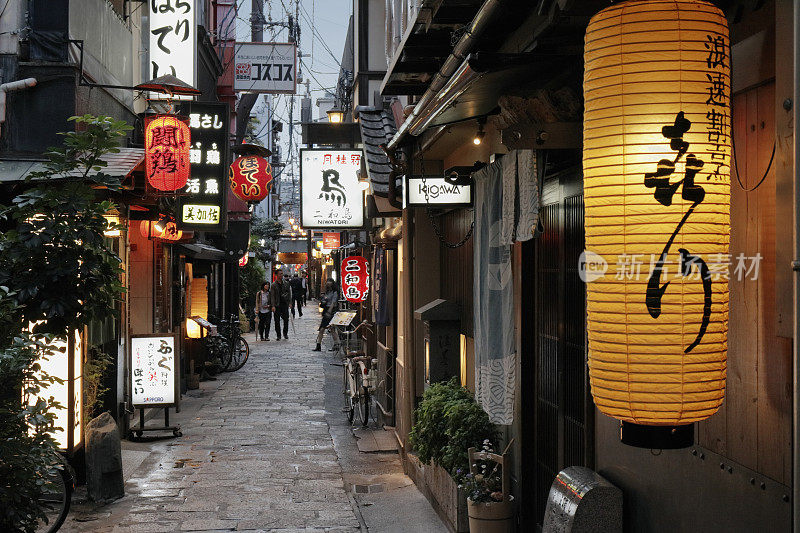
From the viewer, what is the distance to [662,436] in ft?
13.5

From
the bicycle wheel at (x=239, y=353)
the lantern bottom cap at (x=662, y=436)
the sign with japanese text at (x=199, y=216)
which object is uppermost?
the sign with japanese text at (x=199, y=216)

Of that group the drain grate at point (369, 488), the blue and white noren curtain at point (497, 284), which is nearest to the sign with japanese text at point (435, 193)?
the blue and white noren curtain at point (497, 284)

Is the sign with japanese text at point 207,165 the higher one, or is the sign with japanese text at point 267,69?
the sign with japanese text at point 267,69

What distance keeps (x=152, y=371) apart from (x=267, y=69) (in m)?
16.4

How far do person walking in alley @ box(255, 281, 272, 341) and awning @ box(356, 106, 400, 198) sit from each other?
20337mm

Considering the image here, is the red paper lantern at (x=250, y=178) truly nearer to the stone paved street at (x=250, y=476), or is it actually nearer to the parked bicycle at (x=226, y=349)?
the parked bicycle at (x=226, y=349)

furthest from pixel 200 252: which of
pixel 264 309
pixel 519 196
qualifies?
pixel 519 196

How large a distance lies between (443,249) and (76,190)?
7.27m

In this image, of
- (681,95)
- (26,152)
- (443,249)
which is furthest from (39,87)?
(681,95)

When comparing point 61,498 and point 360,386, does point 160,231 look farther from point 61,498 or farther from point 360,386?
point 61,498

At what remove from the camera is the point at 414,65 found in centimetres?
1184

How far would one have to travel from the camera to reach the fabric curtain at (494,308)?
8984mm

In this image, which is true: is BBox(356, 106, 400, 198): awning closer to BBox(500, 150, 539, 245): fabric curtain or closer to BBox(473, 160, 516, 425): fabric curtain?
BBox(473, 160, 516, 425): fabric curtain

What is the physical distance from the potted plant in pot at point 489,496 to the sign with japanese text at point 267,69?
2220 centimetres
